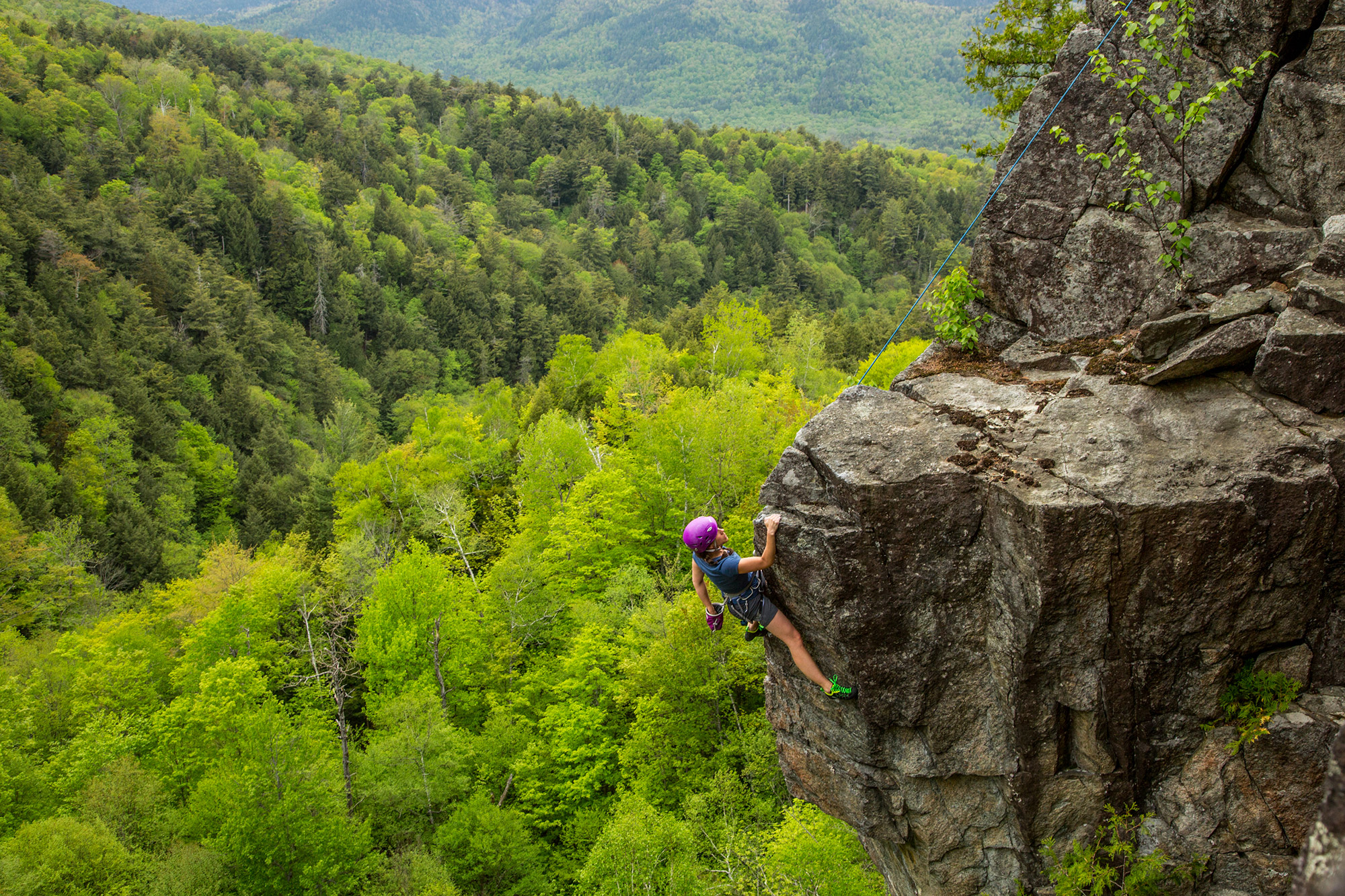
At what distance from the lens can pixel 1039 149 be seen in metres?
9.34

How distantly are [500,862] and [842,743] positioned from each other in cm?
2039

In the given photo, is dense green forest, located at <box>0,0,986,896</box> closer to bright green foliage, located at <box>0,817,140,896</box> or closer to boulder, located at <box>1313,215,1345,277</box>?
bright green foliage, located at <box>0,817,140,896</box>

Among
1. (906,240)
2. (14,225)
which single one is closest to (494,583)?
(14,225)

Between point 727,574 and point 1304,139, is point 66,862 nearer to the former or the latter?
point 727,574

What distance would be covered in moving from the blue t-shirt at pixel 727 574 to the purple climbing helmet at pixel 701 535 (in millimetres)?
194

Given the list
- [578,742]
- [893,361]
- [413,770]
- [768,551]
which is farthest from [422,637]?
[768,551]

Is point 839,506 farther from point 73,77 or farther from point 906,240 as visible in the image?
point 73,77

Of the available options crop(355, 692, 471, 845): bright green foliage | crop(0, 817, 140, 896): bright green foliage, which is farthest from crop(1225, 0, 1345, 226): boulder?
crop(0, 817, 140, 896): bright green foliage

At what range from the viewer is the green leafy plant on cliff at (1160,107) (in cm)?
834

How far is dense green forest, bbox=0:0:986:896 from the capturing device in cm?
2530

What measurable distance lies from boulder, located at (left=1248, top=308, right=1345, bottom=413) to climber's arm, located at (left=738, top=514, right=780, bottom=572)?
484 centimetres

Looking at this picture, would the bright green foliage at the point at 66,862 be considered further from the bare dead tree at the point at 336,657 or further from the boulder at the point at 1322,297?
the boulder at the point at 1322,297

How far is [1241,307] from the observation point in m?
7.71

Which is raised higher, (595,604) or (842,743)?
(842,743)
